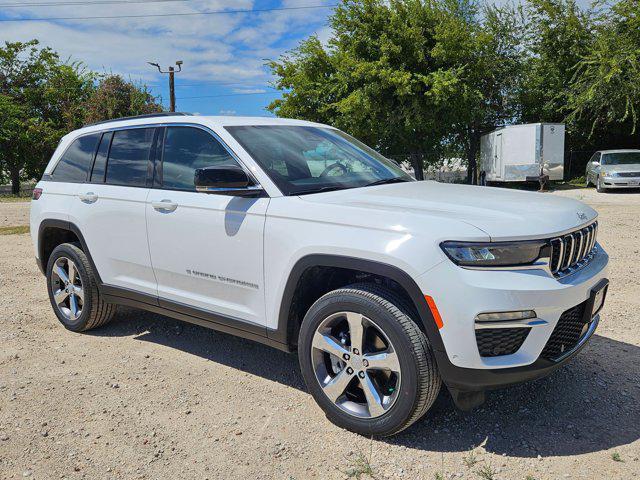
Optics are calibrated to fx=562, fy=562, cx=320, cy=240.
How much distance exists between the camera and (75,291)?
15.9 ft

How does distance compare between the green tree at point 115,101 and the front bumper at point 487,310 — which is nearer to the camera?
the front bumper at point 487,310

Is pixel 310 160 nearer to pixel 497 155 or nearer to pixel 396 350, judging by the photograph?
pixel 396 350

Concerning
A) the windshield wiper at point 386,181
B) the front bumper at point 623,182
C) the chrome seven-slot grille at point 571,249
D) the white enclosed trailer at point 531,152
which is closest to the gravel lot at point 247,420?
the chrome seven-slot grille at point 571,249

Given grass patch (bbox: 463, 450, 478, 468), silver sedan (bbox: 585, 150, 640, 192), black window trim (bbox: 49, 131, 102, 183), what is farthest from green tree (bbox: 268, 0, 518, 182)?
grass patch (bbox: 463, 450, 478, 468)

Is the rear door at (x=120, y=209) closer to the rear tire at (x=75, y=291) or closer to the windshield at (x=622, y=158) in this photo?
the rear tire at (x=75, y=291)

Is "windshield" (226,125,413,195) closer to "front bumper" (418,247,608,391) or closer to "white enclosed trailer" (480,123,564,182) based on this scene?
"front bumper" (418,247,608,391)

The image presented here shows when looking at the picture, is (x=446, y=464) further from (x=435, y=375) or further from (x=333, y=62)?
(x=333, y=62)

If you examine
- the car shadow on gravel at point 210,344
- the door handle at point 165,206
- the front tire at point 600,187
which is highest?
the door handle at point 165,206

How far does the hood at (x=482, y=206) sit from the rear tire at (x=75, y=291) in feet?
7.77

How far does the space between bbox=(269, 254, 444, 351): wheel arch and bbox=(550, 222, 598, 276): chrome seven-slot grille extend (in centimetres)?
71

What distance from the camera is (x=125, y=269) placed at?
432 cm

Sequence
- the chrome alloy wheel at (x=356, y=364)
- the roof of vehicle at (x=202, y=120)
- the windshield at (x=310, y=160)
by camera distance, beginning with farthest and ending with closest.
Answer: the roof of vehicle at (x=202, y=120) < the windshield at (x=310, y=160) < the chrome alloy wheel at (x=356, y=364)

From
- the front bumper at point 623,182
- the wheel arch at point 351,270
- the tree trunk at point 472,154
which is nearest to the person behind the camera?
the wheel arch at point 351,270

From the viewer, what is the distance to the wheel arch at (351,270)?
276 cm
